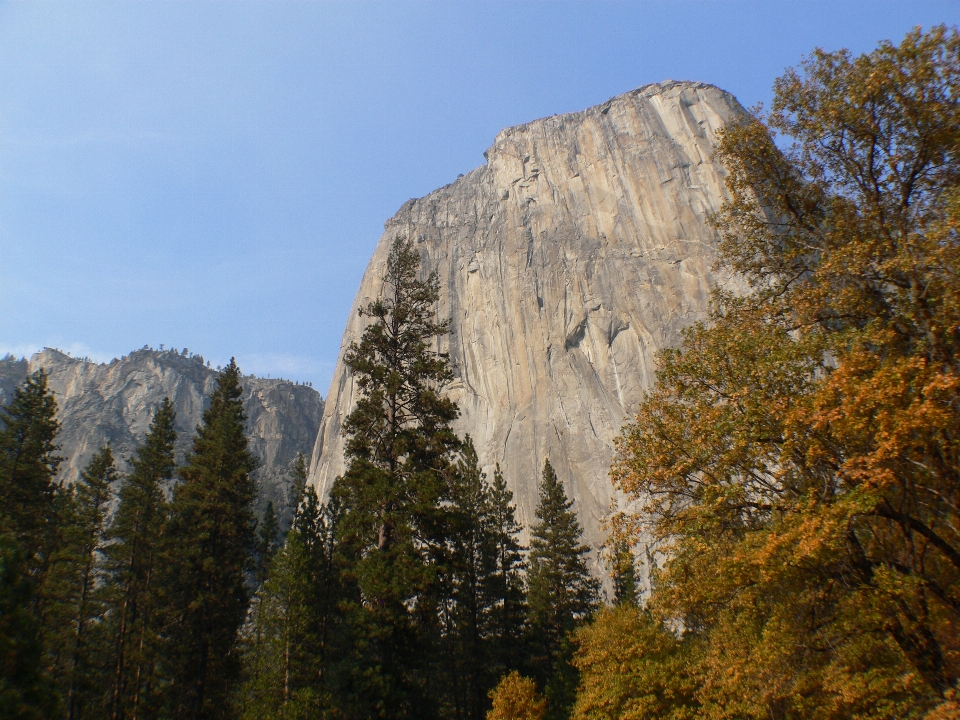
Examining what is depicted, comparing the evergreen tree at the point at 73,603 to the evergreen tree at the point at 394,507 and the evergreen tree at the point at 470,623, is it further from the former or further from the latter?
the evergreen tree at the point at 470,623

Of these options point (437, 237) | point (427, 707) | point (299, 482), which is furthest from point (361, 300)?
point (427, 707)

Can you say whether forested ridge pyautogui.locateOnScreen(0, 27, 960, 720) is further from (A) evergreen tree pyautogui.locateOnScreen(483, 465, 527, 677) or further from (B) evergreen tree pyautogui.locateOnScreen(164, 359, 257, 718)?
(A) evergreen tree pyautogui.locateOnScreen(483, 465, 527, 677)

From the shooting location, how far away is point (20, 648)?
12.3m

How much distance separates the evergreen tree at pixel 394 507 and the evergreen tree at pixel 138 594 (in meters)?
13.0

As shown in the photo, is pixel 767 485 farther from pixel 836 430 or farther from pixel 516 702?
pixel 516 702

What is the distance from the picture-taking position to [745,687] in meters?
10.4

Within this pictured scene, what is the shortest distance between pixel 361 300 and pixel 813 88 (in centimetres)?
8234

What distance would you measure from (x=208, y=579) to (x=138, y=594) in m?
6.06

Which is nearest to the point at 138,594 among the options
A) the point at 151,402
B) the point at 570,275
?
the point at 570,275

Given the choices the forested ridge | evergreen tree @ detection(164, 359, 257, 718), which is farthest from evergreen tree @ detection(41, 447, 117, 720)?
evergreen tree @ detection(164, 359, 257, 718)

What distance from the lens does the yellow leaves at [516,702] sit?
68.9 feet

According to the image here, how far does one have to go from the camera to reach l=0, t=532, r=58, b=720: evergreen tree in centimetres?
1171

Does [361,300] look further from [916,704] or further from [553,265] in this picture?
[916,704]

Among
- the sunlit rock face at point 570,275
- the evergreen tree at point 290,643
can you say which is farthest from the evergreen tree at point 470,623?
the sunlit rock face at point 570,275
